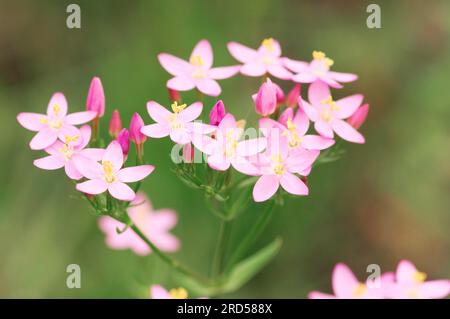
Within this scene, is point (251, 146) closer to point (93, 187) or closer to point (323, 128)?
point (323, 128)

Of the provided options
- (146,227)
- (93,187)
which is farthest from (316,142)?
(146,227)

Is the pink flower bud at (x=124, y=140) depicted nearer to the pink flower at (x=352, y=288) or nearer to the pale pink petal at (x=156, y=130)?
the pale pink petal at (x=156, y=130)

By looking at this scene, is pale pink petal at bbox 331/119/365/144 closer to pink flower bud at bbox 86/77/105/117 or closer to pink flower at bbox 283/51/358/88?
pink flower at bbox 283/51/358/88

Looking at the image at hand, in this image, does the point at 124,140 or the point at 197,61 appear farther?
the point at 197,61

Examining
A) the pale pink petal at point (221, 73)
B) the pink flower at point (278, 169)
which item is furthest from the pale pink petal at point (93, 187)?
the pale pink petal at point (221, 73)
